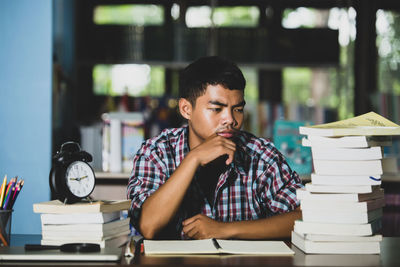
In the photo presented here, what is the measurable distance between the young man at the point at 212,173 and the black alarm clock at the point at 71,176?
26cm

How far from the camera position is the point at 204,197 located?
86.6 inches

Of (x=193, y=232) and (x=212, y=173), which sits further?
(x=212, y=173)

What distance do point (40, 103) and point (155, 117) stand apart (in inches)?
74.4

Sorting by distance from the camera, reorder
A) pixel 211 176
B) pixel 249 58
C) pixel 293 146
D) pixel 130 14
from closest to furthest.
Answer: pixel 211 176 → pixel 293 146 → pixel 249 58 → pixel 130 14

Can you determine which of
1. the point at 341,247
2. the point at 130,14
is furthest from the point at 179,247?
the point at 130,14

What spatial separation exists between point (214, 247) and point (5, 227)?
0.59 metres

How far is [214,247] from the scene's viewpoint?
1.55 meters

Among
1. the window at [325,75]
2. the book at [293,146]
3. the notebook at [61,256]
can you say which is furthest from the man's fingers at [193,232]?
the window at [325,75]

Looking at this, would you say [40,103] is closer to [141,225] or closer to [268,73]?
[141,225]

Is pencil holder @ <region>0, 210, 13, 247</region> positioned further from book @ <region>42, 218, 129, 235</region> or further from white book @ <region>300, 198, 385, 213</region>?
white book @ <region>300, 198, 385, 213</region>

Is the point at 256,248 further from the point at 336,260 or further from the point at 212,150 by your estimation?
the point at 212,150

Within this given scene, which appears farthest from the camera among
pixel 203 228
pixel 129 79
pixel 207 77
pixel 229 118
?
pixel 129 79

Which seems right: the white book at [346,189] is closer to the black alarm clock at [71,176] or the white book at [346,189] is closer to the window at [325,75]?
the black alarm clock at [71,176]

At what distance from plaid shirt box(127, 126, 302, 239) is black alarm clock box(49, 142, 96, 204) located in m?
0.39
